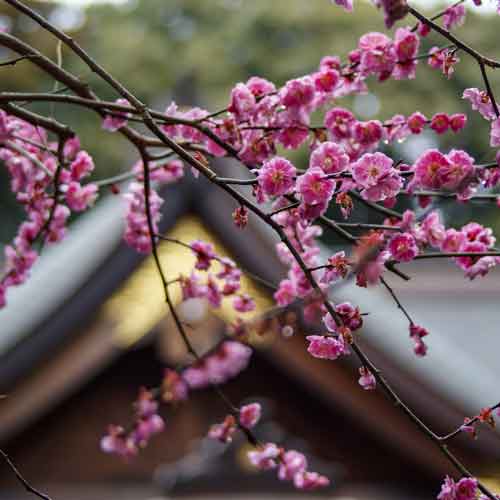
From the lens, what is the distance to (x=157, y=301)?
2.43 meters

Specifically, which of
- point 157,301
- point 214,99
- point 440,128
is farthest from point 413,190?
point 214,99

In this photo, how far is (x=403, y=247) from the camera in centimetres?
108

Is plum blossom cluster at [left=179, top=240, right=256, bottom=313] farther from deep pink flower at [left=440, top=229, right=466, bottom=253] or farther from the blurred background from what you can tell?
the blurred background

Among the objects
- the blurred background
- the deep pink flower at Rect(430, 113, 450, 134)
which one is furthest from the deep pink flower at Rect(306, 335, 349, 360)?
the blurred background

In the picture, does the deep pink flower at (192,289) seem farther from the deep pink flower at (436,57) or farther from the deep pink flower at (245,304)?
the deep pink flower at (436,57)

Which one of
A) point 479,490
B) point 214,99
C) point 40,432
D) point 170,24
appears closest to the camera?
point 479,490

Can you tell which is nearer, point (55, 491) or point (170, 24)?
point (55, 491)

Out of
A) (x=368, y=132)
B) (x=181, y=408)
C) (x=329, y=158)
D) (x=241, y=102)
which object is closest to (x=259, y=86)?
(x=241, y=102)

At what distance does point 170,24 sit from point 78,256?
9.92 metres

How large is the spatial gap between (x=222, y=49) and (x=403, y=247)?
10526mm

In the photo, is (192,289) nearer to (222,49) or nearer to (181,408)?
(181,408)

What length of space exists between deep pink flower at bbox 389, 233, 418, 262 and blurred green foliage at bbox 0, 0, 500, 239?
30.8 ft

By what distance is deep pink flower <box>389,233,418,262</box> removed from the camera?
1070 mm

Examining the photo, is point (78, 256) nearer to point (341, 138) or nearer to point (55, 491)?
point (55, 491)
